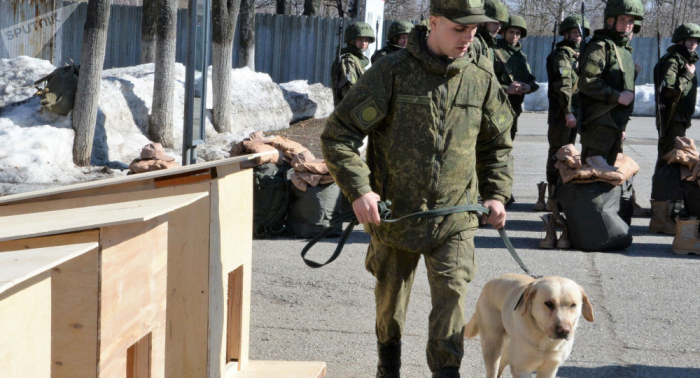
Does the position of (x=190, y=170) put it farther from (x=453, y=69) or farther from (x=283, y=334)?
(x=283, y=334)

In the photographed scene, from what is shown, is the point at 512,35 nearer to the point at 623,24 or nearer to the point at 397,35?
the point at 397,35

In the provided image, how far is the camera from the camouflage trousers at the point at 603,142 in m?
7.95

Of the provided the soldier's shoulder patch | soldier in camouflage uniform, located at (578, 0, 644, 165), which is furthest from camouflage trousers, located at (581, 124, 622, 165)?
the soldier's shoulder patch

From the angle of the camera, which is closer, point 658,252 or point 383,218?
point 383,218

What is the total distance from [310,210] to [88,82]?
4417 mm

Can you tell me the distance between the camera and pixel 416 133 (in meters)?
3.63

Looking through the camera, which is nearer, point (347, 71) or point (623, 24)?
point (623, 24)

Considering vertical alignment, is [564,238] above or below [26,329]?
below

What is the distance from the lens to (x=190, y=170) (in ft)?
11.7

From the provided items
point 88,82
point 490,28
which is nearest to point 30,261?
point 490,28

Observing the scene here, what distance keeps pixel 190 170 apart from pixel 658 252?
5180 mm

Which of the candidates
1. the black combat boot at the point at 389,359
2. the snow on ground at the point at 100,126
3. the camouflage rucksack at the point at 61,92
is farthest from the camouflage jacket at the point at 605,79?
the camouflage rucksack at the point at 61,92

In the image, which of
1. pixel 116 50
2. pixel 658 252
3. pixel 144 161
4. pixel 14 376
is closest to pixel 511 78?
pixel 658 252

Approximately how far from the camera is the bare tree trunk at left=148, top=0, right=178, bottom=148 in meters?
11.5
